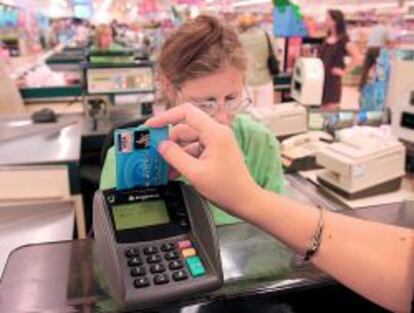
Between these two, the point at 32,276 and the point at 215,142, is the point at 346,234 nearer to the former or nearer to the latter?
the point at 215,142

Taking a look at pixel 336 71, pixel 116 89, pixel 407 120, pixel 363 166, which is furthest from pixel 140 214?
pixel 336 71

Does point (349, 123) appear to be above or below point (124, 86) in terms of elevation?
below

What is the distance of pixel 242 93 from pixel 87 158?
1516 mm

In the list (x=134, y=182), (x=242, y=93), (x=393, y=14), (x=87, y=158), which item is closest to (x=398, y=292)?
(x=134, y=182)

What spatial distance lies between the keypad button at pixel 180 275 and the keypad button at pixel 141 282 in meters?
0.03

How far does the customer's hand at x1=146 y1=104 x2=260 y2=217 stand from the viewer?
22.3 inches

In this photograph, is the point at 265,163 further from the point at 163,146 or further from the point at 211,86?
the point at 163,146

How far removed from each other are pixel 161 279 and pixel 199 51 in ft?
3.19

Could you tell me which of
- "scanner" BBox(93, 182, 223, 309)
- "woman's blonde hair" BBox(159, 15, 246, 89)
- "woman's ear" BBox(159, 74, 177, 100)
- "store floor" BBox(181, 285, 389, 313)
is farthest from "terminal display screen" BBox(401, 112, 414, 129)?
"scanner" BBox(93, 182, 223, 309)

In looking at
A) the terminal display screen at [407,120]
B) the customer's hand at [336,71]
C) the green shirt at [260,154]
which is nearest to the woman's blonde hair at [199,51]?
the green shirt at [260,154]

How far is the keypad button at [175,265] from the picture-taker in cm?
57

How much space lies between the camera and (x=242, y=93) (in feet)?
4.85

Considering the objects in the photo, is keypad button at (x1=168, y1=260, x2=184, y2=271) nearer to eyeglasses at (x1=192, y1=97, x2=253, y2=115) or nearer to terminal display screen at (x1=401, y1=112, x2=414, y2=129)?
eyeglasses at (x1=192, y1=97, x2=253, y2=115)

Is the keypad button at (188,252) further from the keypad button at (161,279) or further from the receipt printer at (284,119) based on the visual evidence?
the receipt printer at (284,119)
